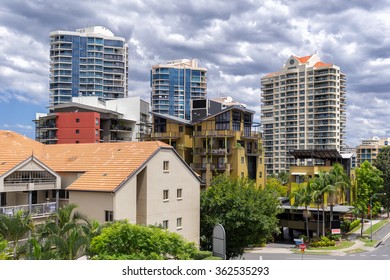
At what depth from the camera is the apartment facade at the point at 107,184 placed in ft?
101

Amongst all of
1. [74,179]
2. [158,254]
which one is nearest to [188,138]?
[74,179]

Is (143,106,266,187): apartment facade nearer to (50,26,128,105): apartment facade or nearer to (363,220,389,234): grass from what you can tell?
(363,220,389,234): grass

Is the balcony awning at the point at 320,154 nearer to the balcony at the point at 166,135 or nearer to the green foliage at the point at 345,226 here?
the green foliage at the point at 345,226

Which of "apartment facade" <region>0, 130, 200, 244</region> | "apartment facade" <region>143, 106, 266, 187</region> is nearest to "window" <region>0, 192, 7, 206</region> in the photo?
"apartment facade" <region>0, 130, 200, 244</region>

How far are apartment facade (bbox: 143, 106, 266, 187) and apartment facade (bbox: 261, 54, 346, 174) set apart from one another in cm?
5787

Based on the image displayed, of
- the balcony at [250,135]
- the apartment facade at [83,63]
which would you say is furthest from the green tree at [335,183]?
the apartment facade at [83,63]

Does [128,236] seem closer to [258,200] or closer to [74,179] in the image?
[74,179]

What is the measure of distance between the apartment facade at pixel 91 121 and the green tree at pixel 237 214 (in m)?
44.5

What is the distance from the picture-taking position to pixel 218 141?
68188 mm

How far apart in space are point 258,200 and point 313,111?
95.3 m

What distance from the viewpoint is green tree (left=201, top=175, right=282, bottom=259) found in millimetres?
39312

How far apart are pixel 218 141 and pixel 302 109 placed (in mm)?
70475

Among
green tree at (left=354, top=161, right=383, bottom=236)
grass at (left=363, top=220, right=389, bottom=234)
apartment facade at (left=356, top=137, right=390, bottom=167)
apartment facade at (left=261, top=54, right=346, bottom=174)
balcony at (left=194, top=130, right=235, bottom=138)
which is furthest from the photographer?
apartment facade at (left=356, top=137, right=390, bottom=167)

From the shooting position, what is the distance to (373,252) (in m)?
51.8
